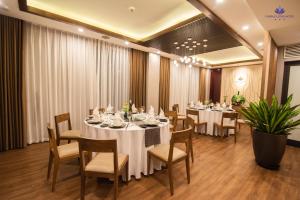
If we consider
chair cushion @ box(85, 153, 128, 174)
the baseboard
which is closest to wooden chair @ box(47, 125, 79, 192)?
chair cushion @ box(85, 153, 128, 174)

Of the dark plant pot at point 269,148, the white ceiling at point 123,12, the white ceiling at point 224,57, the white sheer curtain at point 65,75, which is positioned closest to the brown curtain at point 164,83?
the white ceiling at point 224,57

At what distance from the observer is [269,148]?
300cm

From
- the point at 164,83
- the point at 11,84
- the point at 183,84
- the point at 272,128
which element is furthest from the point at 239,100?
the point at 11,84

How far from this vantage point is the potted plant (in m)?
2.90

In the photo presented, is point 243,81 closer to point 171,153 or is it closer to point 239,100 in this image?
point 239,100

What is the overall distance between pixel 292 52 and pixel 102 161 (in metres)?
5.64

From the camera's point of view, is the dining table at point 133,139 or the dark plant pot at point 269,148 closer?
the dining table at point 133,139

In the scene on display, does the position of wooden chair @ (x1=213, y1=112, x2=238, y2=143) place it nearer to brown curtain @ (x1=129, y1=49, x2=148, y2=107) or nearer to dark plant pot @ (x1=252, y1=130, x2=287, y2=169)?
dark plant pot @ (x1=252, y1=130, x2=287, y2=169)

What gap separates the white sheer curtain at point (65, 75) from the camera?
3893mm

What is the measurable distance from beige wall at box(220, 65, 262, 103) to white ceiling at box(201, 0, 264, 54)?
161 inches

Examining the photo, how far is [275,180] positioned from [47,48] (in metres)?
5.62

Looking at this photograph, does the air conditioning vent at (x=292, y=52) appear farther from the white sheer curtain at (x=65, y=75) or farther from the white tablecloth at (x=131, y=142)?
the white sheer curtain at (x=65, y=75)

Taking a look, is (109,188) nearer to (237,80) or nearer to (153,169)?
(153,169)

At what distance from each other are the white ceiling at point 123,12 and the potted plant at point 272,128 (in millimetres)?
2364
